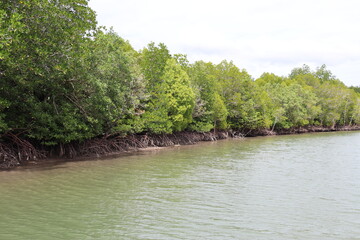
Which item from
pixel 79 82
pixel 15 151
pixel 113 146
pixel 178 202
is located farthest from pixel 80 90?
pixel 178 202

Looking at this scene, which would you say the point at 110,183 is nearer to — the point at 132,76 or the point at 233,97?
the point at 132,76

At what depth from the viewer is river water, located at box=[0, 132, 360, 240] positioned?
6.97 meters

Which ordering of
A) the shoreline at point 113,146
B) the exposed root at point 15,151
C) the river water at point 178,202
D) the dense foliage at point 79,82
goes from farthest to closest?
the shoreline at point 113,146
the exposed root at point 15,151
the dense foliage at point 79,82
the river water at point 178,202

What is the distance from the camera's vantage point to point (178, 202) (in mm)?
9477

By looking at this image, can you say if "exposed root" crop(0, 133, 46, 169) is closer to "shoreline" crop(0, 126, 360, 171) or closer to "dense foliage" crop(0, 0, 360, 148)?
"shoreline" crop(0, 126, 360, 171)

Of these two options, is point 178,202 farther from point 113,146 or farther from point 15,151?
point 113,146

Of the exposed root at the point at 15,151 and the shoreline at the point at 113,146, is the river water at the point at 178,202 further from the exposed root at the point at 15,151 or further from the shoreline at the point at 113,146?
the shoreline at the point at 113,146

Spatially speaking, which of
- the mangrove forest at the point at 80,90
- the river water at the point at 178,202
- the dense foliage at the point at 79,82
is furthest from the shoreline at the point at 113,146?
the river water at the point at 178,202

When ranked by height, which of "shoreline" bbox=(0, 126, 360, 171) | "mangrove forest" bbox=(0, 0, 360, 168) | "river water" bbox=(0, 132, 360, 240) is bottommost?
"river water" bbox=(0, 132, 360, 240)

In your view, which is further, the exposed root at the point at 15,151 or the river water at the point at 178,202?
the exposed root at the point at 15,151

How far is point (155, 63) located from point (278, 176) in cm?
1850

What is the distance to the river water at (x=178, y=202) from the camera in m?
6.97

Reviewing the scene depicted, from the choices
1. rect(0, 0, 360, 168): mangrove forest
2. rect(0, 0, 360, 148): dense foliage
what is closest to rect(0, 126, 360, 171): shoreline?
rect(0, 0, 360, 168): mangrove forest

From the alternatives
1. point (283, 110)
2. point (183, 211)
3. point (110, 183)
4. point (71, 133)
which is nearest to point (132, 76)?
point (71, 133)
